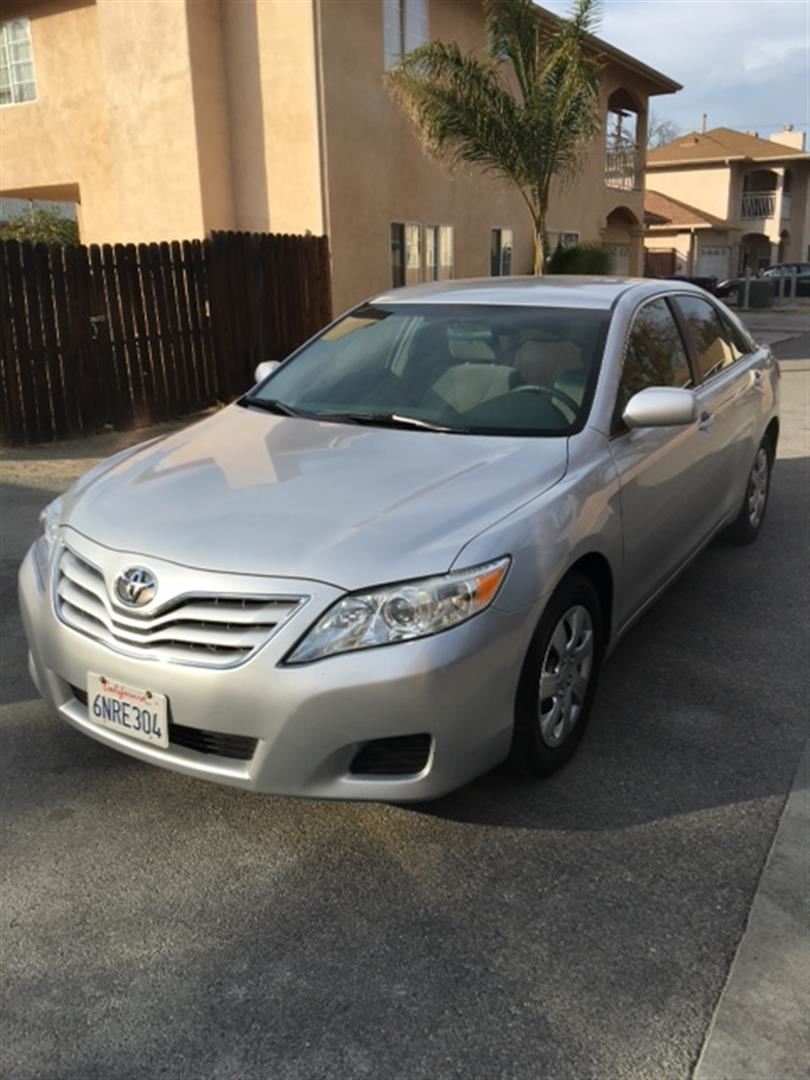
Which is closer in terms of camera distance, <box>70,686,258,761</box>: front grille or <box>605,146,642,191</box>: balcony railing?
<box>70,686,258,761</box>: front grille

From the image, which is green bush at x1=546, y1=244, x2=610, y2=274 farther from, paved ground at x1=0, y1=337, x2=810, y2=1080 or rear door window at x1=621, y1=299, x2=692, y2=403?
paved ground at x1=0, y1=337, x2=810, y2=1080

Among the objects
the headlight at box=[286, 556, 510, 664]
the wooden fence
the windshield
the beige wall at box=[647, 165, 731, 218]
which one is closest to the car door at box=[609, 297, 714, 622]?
the windshield

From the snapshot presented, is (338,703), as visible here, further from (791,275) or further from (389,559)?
(791,275)

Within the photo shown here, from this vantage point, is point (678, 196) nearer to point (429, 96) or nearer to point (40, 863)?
point (429, 96)

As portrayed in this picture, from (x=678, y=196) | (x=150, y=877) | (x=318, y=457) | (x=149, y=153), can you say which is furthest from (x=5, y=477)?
(x=678, y=196)

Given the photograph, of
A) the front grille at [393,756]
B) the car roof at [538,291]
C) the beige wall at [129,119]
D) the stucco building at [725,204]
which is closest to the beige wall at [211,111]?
the beige wall at [129,119]

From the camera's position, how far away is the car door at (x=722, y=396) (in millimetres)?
4688

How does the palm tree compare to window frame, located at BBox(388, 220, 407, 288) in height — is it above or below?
above

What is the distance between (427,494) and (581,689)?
0.95 metres

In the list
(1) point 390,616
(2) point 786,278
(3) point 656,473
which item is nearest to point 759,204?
(2) point 786,278

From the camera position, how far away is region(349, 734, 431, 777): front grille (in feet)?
8.85

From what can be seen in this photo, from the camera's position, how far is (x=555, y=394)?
3.77 m

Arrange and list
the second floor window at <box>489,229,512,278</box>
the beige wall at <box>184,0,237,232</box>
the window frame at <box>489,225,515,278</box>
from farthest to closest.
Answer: the second floor window at <box>489,229,512,278</box> → the window frame at <box>489,225,515,278</box> → the beige wall at <box>184,0,237,232</box>

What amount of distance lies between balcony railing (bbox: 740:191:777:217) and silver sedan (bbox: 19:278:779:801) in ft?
144
